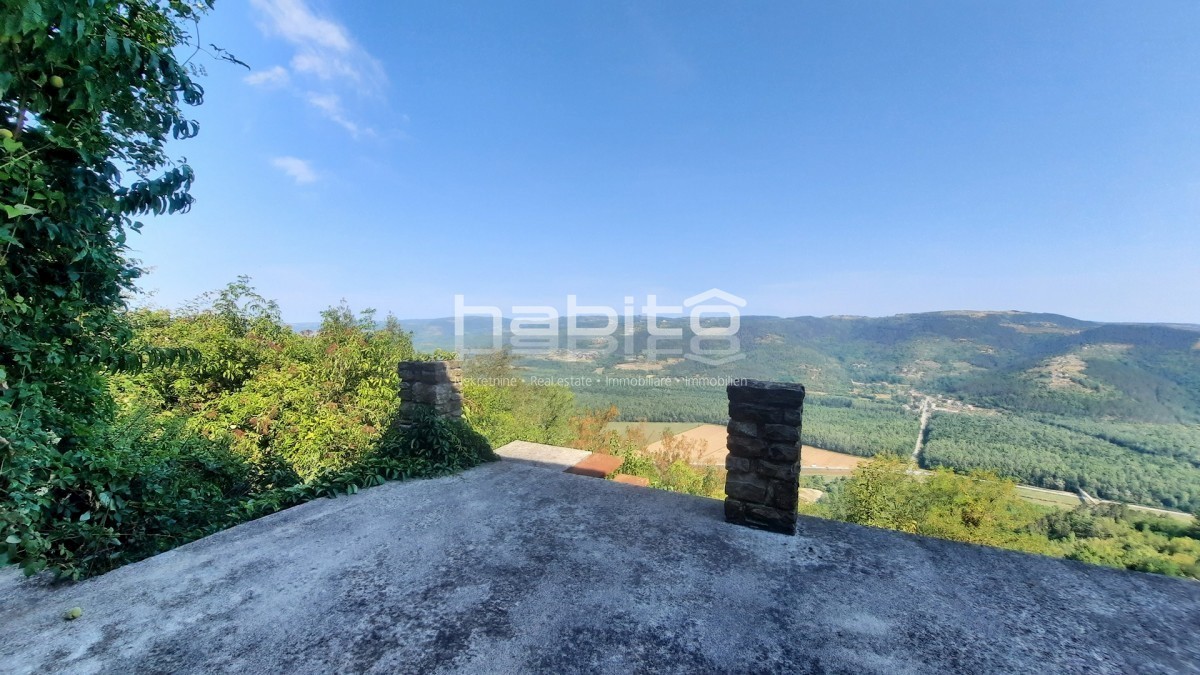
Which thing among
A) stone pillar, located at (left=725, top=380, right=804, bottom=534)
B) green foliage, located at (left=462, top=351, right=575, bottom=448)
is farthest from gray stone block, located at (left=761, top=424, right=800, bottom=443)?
green foliage, located at (left=462, top=351, right=575, bottom=448)

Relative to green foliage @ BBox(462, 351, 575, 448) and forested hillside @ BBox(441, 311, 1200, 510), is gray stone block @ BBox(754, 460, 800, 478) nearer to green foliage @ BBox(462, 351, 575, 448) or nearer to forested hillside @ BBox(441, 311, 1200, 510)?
forested hillside @ BBox(441, 311, 1200, 510)

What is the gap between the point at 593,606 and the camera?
74.9 inches

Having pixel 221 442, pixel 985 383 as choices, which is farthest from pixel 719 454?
pixel 221 442

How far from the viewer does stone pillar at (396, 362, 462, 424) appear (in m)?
4.18

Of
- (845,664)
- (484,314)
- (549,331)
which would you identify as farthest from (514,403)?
(845,664)

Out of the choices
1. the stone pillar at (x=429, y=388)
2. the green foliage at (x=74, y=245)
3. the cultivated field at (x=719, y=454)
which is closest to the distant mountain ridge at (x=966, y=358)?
the cultivated field at (x=719, y=454)

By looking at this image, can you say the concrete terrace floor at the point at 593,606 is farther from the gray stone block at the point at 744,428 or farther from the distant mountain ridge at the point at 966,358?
the distant mountain ridge at the point at 966,358

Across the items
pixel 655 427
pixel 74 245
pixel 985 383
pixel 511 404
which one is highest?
pixel 74 245

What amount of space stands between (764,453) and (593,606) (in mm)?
1392

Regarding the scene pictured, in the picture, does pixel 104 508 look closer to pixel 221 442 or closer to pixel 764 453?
pixel 221 442

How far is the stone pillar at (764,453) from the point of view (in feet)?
8.34

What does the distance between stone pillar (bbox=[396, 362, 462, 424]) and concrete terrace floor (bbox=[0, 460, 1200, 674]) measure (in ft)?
5.18

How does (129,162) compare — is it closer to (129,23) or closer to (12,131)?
(12,131)

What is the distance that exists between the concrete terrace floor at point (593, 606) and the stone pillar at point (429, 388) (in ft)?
5.18
